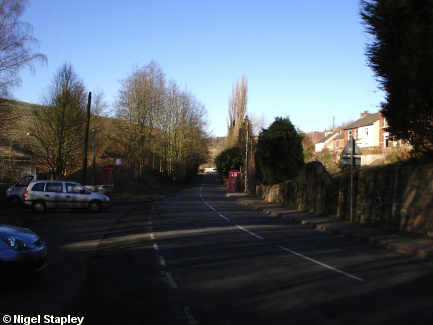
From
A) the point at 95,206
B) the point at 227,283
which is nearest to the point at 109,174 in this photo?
the point at 95,206

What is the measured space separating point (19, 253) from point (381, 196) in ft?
40.9

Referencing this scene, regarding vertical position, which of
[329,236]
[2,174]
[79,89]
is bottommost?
[329,236]

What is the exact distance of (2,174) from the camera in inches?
1052

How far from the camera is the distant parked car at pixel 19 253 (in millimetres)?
5969

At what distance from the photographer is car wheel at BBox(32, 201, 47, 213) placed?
64.4 ft

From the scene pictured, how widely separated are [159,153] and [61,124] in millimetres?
22329

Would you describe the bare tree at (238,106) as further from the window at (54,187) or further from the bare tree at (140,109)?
the window at (54,187)

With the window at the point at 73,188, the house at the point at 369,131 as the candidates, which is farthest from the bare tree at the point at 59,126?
the house at the point at 369,131

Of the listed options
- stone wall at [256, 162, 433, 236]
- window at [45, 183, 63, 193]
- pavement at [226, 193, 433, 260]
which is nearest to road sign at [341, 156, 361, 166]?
stone wall at [256, 162, 433, 236]

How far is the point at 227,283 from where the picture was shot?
677 centimetres

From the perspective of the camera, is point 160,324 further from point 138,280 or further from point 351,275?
point 351,275

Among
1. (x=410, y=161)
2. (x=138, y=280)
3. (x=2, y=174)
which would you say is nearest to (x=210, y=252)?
(x=138, y=280)

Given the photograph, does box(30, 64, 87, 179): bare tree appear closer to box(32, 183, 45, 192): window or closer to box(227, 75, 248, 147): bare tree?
box(32, 183, 45, 192): window

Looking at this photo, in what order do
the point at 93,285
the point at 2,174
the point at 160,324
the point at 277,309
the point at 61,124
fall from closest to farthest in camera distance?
the point at 160,324 < the point at 277,309 < the point at 93,285 < the point at 2,174 < the point at 61,124
